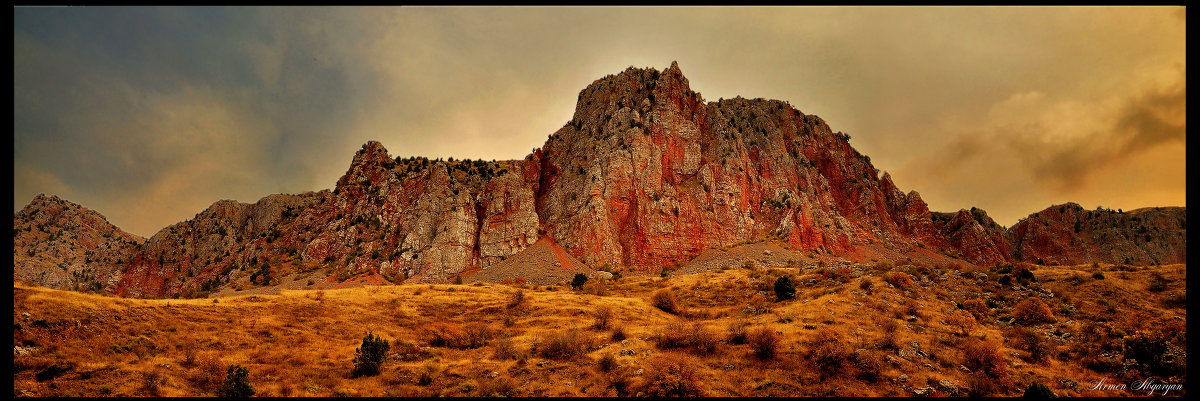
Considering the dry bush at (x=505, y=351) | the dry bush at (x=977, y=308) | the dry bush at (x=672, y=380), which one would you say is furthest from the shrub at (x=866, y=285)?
the dry bush at (x=505, y=351)

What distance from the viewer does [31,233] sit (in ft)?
425

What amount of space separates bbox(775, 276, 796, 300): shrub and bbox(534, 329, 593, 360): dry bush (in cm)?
2295

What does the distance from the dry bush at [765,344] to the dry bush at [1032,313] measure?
1879 cm

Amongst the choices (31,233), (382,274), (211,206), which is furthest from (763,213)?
(31,233)

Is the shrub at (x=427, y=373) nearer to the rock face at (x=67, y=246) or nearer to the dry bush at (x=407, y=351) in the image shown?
the dry bush at (x=407, y=351)

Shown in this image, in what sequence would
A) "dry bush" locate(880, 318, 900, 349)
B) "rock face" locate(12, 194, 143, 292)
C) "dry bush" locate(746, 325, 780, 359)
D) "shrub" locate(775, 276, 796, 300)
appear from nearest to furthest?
"dry bush" locate(880, 318, 900, 349), "dry bush" locate(746, 325, 780, 359), "shrub" locate(775, 276, 796, 300), "rock face" locate(12, 194, 143, 292)

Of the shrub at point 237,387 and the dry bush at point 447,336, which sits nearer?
the shrub at point 237,387

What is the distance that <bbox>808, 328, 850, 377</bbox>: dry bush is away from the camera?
97.5ft

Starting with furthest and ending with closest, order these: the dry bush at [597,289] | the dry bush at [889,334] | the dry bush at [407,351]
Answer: the dry bush at [597,289], the dry bush at [407,351], the dry bush at [889,334]

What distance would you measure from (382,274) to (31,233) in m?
112

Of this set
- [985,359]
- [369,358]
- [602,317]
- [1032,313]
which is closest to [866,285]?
[1032,313]

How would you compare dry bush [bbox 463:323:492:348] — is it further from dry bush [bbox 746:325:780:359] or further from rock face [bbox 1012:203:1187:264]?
rock face [bbox 1012:203:1187:264]

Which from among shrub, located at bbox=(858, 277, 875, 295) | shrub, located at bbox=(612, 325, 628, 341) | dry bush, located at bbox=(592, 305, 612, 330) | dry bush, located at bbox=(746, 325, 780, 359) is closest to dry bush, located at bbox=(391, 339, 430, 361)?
shrub, located at bbox=(612, 325, 628, 341)

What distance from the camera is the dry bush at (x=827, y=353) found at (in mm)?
29703
